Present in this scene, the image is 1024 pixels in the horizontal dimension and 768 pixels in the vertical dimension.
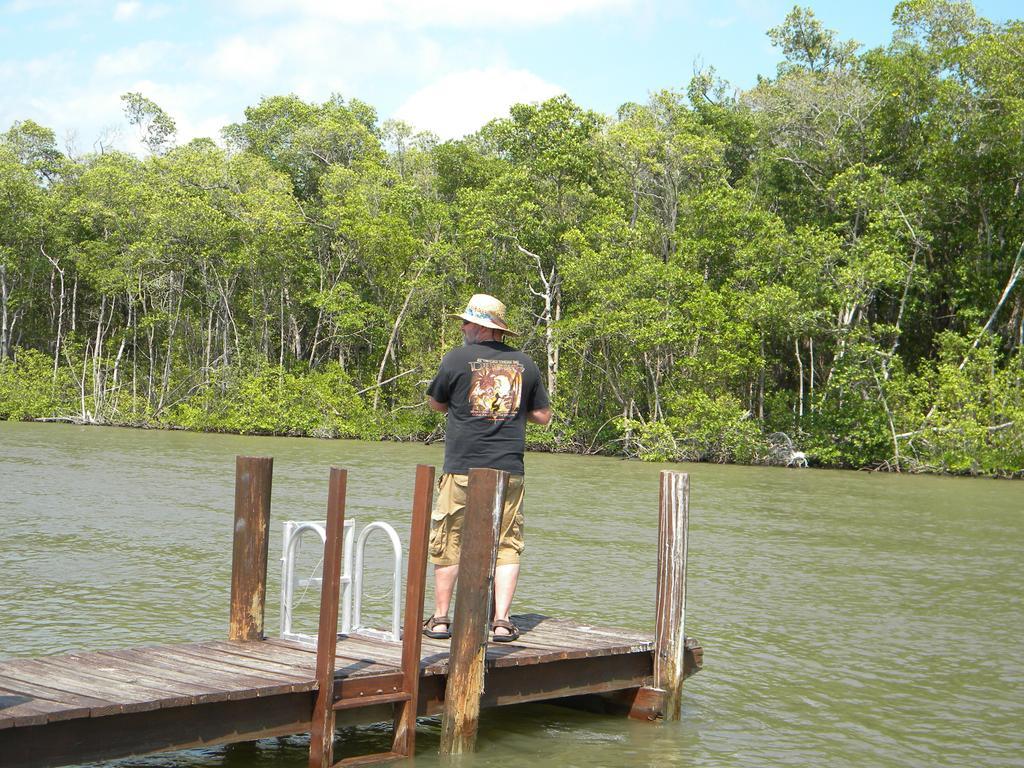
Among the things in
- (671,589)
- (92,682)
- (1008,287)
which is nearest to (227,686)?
(92,682)

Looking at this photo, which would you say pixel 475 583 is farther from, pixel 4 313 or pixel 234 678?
pixel 4 313

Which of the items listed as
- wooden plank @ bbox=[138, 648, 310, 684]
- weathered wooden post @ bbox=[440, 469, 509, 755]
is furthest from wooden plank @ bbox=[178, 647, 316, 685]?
weathered wooden post @ bbox=[440, 469, 509, 755]

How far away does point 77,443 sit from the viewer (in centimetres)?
3334

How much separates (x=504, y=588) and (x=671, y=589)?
115 cm

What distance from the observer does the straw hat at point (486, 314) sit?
702 cm

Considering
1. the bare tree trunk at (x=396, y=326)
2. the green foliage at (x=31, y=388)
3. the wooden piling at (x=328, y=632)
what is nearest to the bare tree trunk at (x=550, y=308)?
the bare tree trunk at (x=396, y=326)

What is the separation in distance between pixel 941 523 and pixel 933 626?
9308mm

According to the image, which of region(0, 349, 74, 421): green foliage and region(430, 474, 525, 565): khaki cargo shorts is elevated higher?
region(0, 349, 74, 421): green foliage

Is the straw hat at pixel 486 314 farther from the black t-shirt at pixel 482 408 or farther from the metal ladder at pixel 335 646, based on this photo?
the metal ladder at pixel 335 646

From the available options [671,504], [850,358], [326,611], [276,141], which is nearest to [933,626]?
[671,504]

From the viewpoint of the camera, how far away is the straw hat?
23.0 feet

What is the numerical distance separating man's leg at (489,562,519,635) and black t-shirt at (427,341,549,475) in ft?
1.83

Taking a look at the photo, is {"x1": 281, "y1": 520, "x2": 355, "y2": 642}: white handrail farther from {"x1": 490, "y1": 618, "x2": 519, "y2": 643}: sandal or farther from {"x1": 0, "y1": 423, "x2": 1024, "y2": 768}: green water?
{"x1": 490, "y1": 618, "x2": 519, "y2": 643}: sandal

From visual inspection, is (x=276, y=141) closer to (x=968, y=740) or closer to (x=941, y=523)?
(x=941, y=523)
